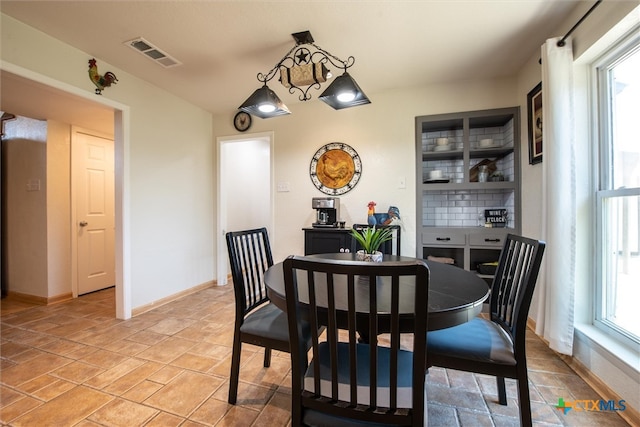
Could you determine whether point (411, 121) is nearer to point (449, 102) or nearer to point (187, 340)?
point (449, 102)

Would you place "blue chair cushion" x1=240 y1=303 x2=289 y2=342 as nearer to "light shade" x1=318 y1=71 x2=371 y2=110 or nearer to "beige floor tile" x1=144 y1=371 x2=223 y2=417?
"beige floor tile" x1=144 y1=371 x2=223 y2=417

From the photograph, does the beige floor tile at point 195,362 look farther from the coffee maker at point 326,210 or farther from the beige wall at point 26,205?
the beige wall at point 26,205

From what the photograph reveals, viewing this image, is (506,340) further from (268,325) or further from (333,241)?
(333,241)

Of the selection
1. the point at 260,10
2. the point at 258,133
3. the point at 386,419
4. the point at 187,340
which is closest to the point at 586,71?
the point at 260,10

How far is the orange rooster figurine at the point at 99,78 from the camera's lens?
251cm

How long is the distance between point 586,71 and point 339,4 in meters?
1.77

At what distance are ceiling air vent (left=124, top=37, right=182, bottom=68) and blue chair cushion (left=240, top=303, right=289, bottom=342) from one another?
2.37m

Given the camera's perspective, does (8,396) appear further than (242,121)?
No

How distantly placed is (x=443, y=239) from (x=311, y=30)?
2404mm

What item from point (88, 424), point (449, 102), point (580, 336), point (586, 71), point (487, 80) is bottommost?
point (88, 424)

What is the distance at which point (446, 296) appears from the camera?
119 cm

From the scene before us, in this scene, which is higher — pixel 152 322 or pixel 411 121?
pixel 411 121

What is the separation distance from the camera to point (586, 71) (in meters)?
1.95

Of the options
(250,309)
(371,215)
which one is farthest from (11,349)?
(371,215)
